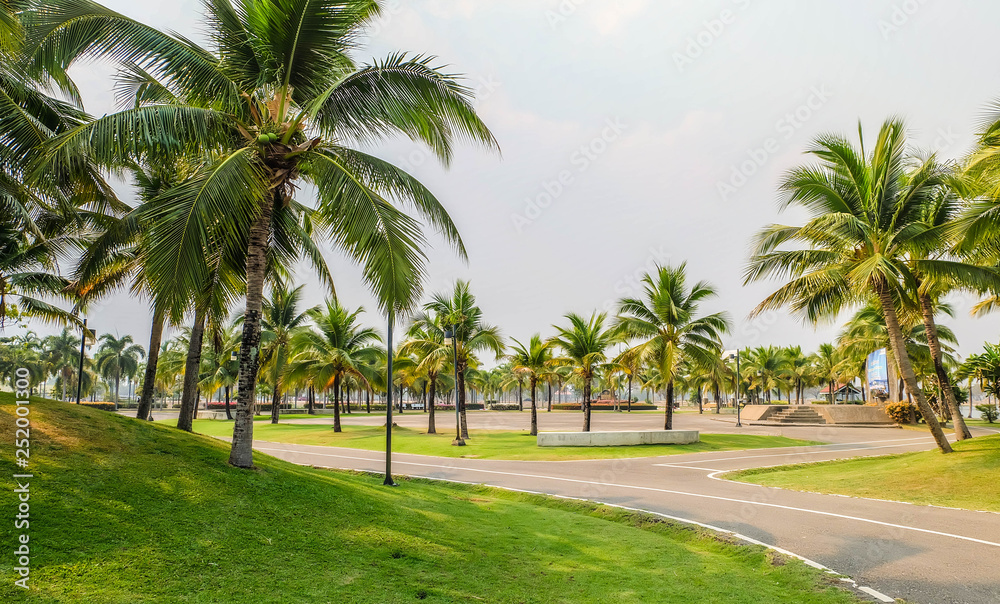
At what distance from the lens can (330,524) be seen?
7.27 m

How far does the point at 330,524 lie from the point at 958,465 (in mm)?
14845

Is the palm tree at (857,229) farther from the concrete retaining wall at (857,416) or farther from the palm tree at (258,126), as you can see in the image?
the concrete retaining wall at (857,416)

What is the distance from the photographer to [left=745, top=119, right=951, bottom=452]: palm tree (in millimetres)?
15633

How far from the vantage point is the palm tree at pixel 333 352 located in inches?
1293

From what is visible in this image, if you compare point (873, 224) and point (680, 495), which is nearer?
point (680, 495)

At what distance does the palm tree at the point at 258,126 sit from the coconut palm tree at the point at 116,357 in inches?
3699

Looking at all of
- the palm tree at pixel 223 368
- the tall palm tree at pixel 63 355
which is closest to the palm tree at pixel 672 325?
the palm tree at pixel 223 368

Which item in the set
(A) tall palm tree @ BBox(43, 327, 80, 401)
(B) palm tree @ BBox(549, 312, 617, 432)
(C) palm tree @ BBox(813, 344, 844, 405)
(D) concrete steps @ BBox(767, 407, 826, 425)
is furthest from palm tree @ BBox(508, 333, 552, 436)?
(A) tall palm tree @ BBox(43, 327, 80, 401)

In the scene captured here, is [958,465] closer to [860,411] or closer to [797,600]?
[797,600]

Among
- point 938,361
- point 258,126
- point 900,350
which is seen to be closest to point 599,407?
point 938,361

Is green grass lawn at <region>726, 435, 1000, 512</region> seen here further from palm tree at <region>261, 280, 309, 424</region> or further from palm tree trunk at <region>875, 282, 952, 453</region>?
palm tree at <region>261, 280, 309, 424</region>

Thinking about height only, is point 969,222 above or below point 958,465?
above

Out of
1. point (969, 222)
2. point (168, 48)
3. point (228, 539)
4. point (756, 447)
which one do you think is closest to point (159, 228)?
point (168, 48)

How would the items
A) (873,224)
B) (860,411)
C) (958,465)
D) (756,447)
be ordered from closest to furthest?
(958,465), (873,224), (756,447), (860,411)
